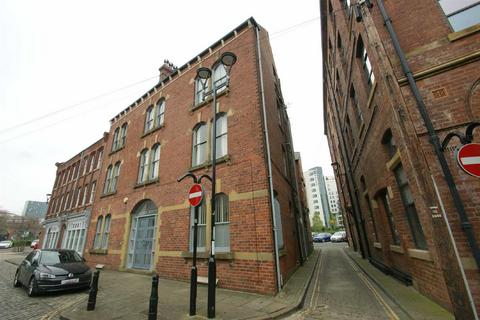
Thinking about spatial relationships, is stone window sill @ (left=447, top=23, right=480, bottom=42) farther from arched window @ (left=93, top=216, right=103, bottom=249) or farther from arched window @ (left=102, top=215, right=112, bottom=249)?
arched window @ (left=93, top=216, right=103, bottom=249)

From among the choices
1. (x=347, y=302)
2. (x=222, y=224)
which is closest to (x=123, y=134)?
(x=222, y=224)

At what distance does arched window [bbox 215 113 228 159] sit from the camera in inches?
397

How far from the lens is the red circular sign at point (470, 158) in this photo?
3480mm

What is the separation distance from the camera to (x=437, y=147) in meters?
4.97

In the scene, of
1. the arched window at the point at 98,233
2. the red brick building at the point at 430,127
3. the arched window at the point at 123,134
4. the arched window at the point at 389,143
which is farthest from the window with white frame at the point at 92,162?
the arched window at the point at 389,143

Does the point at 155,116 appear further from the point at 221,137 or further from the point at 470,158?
the point at 470,158

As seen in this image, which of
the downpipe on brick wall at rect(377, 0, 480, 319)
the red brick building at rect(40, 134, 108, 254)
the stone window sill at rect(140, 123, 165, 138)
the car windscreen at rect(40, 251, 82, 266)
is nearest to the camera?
the downpipe on brick wall at rect(377, 0, 480, 319)

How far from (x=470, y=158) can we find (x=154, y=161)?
13.3 meters

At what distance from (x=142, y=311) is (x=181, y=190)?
18.0 feet

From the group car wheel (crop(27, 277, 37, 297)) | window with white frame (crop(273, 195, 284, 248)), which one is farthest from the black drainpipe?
car wheel (crop(27, 277, 37, 297))

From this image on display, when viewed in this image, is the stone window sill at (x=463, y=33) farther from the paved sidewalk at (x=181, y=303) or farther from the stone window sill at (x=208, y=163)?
the paved sidewalk at (x=181, y=303)

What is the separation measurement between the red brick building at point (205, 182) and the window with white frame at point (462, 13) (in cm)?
611

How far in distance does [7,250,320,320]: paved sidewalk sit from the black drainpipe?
13.4ft

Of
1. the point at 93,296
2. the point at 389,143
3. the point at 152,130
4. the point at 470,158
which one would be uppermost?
the point at 152,130
